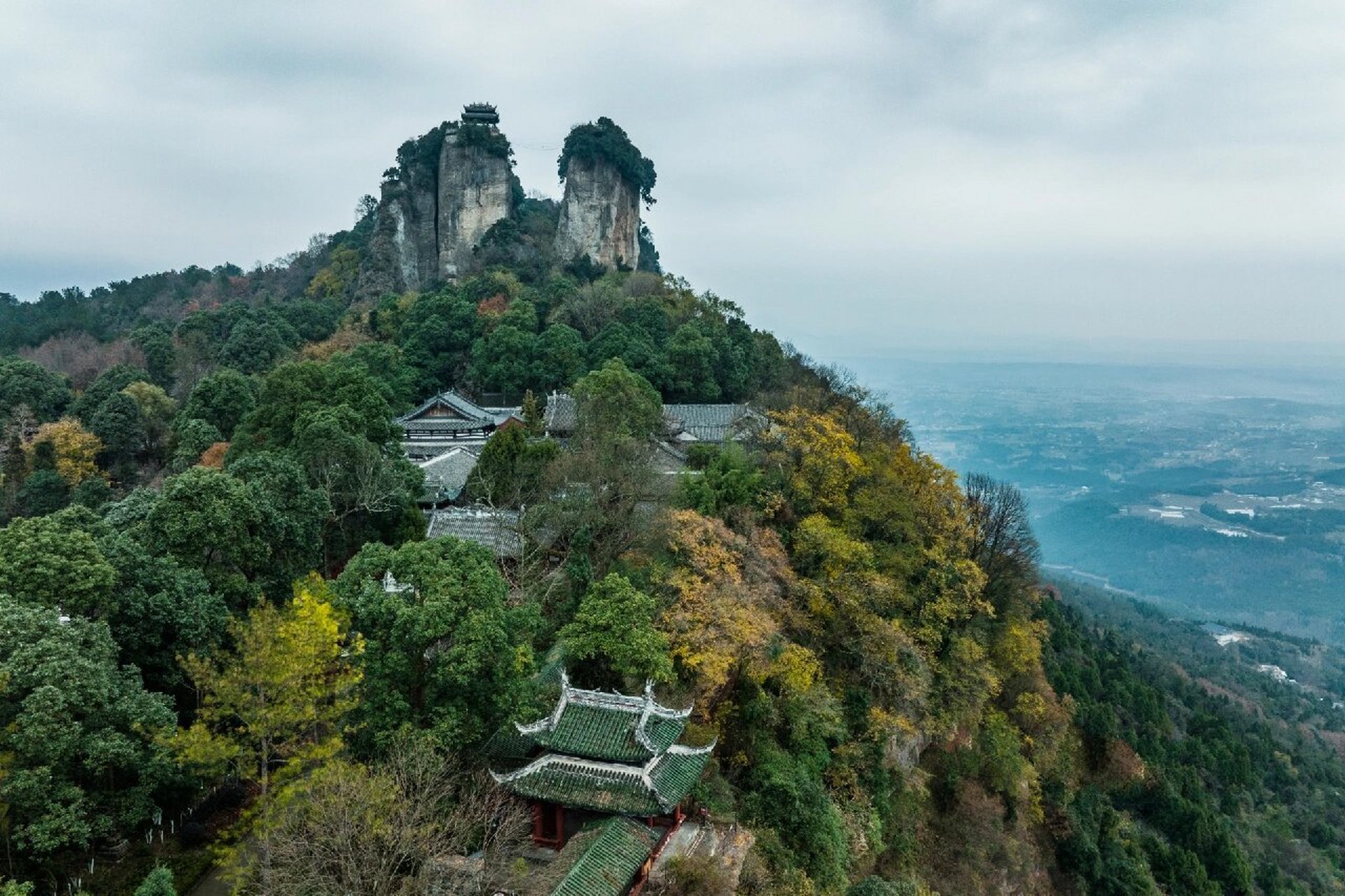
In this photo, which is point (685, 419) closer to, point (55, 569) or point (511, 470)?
point (511, 470)

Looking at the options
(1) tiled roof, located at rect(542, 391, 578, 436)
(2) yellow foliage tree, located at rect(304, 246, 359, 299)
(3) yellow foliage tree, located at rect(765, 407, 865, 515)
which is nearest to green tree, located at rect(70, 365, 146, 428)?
(1) tiled roof, located at rect(542, 391, 578, 436)

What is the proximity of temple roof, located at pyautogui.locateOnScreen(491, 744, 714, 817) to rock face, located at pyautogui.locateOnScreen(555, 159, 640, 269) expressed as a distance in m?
50.2

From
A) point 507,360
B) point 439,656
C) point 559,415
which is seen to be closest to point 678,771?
point 439,656

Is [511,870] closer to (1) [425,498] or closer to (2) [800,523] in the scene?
(2) [800,523]

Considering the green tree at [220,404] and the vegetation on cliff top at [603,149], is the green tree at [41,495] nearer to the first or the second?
the green tree at [220,404]

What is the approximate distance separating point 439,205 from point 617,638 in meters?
53.4

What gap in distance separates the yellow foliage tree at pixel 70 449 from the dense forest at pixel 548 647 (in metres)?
0.13

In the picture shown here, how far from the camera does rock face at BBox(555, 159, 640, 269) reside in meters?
60.4

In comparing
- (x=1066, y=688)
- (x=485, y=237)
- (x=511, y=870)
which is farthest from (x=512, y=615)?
(x=485, y=237)

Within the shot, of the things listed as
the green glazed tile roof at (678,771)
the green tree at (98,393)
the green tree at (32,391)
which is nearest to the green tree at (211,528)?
the green glazed tile roof at (678,771)

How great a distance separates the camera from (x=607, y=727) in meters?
14.2

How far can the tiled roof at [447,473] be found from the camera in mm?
28656

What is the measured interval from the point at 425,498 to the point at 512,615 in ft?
46.6

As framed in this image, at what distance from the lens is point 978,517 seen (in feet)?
92.8
